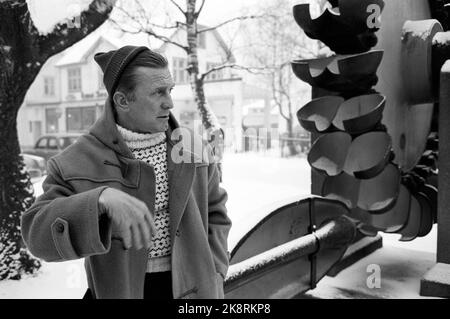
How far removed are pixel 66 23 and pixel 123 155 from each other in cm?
259

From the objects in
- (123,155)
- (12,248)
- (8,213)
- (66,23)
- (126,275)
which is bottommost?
(12,248)

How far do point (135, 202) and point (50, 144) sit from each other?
3.14m

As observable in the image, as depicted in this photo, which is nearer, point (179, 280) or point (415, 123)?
point (179, 280)

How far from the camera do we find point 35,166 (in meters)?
3.97

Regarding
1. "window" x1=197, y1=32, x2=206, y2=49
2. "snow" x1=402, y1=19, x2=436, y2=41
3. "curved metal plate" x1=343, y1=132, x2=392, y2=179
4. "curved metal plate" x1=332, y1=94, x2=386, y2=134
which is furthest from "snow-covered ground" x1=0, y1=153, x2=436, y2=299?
"window" x1=197, y1=32, x2=206, y2=49

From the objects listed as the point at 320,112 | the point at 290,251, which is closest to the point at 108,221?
the point at 290,251

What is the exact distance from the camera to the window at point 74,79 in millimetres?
3284

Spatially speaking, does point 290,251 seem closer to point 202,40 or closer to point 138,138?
point 138,138

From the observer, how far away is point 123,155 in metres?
1.02

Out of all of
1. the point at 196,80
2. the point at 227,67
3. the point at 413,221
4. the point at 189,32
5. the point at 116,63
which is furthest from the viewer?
the point at 227,67

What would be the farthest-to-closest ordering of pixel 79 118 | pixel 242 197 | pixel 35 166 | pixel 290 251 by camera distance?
pixel 242 197 < pixel 35 166 < pixel 79 118 < pixel 290 251

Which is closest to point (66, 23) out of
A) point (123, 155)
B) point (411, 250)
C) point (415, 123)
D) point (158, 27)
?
point (158, 27)
